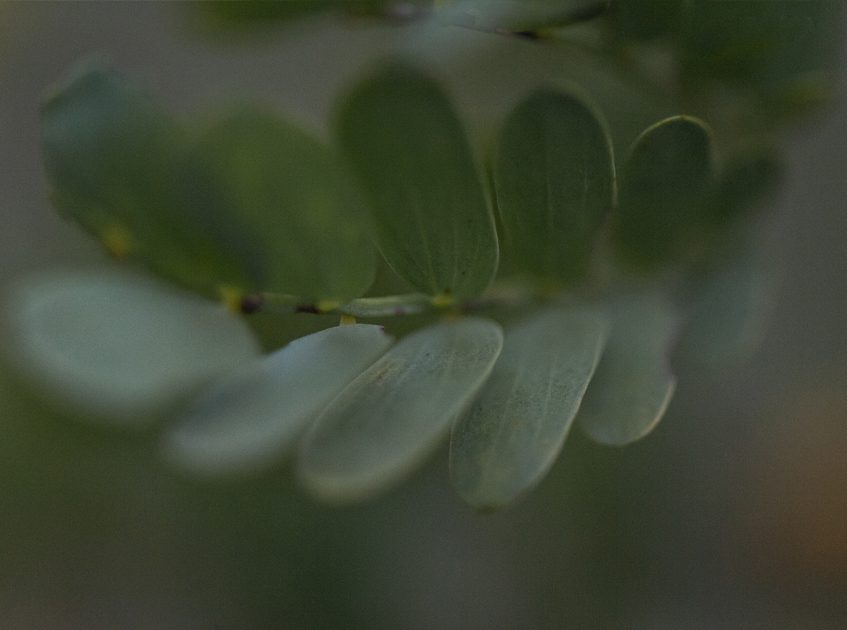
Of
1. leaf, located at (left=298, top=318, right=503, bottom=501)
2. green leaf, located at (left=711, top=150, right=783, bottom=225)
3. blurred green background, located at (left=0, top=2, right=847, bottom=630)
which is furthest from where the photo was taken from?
blurred green background, located at (left=0, top=2, right=847, bottom=630)

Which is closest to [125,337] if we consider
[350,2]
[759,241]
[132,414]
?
[132,414]

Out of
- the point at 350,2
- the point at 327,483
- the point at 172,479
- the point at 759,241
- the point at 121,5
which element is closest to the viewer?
the point at 327,483

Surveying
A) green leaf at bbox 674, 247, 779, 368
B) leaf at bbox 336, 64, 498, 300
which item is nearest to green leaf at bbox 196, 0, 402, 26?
leaf at bbox 336, 64, 498, 300

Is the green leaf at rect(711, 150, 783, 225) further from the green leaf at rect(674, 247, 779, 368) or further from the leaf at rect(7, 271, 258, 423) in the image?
the leaf at rect(7, 271, 258, 423)

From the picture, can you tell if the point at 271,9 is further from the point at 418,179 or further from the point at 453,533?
the point at 453,533

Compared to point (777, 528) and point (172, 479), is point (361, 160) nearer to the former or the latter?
point (172, 479)

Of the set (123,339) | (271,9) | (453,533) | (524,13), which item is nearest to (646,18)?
(524,13)
